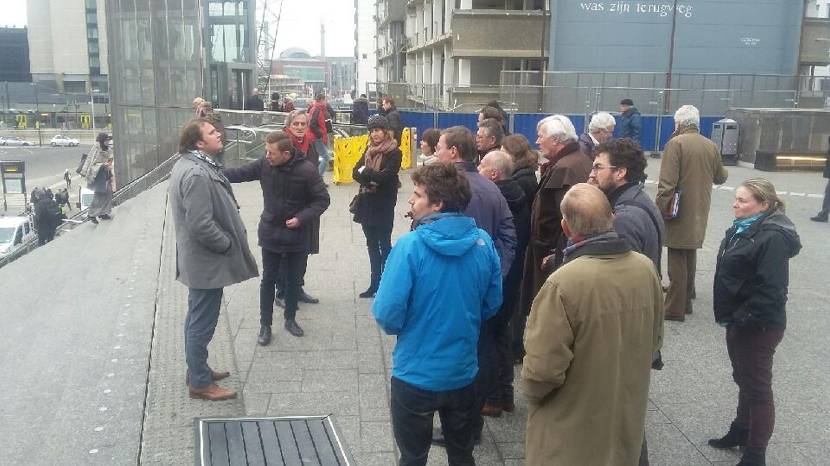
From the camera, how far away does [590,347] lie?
9.59 feet

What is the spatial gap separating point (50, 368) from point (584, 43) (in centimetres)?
2781

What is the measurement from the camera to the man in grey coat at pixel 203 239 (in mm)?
4723

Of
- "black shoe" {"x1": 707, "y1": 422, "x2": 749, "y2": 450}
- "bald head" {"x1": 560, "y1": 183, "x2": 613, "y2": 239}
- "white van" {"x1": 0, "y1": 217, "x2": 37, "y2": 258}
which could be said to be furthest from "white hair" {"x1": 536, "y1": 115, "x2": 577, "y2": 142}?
"white van" {"x1": 0, "y1": 217, "x2": 37, "y2": 258}

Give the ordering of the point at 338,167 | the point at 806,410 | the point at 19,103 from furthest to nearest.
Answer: the point at 19,103 < the point at 338,167 < the point at 806,410

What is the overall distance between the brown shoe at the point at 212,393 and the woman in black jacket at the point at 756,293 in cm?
318

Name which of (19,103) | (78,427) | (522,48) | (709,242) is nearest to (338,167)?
(709,242)

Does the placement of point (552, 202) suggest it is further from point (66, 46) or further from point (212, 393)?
point (66, 46)

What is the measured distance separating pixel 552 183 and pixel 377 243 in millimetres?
2761

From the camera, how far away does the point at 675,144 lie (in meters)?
6.44

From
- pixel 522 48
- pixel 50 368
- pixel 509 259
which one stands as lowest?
pixel 50 368

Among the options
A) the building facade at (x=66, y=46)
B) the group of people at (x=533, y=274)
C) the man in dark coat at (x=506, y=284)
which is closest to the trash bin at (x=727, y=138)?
the group of people at (x=533, y=274)

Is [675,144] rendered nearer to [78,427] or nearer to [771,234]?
[771,234]

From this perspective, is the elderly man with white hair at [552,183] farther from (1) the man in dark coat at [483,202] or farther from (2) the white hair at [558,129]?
(1) the man in dark coat at [483,202]

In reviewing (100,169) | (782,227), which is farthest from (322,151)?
(782,227)
